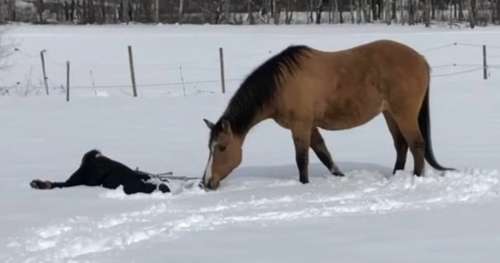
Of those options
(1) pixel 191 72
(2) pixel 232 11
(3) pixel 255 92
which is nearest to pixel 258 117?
(3) pixel 255 92

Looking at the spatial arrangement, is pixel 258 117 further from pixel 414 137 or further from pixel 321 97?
pixel 414 137

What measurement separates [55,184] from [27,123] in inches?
286

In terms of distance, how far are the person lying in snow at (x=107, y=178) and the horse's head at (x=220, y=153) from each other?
395 mm

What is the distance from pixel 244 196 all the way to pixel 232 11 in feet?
166

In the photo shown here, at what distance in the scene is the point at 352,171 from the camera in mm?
7867

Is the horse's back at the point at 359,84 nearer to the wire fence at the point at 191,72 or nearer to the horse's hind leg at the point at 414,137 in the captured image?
the horse's hind leg at the point at 414,137

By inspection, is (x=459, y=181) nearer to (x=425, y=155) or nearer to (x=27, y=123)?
(x=425, y=155)

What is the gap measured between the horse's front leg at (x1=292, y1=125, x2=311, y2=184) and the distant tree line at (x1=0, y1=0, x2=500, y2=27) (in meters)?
42.4

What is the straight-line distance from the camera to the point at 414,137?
7461 millimetres

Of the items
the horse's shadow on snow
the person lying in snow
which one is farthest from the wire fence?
the person lying in snow

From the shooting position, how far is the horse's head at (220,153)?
7.12 metres

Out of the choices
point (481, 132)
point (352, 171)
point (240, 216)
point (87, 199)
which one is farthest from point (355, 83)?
point (481, 132)

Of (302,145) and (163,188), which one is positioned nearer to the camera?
(163,188)

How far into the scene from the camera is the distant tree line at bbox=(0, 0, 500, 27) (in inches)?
2020
